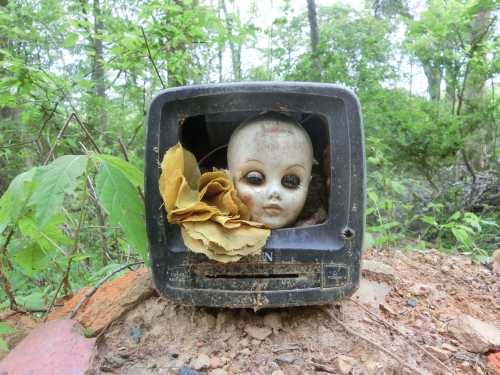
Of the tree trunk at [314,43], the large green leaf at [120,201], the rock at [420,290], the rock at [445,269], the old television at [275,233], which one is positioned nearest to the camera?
the large green leaf at [120,201]

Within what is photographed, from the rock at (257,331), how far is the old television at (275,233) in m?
0.09

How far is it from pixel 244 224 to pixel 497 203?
3.77m

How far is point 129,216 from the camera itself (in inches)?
43.6

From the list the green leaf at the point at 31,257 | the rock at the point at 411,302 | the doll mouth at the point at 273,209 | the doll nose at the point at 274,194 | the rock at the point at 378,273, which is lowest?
the rock at the point at 411,302

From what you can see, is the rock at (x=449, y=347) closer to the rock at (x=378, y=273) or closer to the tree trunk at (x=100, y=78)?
the rock at (x=378, y=273)

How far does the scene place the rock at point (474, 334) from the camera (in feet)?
4.28

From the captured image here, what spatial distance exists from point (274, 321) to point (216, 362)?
227 millimetres

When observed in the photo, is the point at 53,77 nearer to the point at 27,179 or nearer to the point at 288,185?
the point at 27,179

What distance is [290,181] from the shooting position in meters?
1.31

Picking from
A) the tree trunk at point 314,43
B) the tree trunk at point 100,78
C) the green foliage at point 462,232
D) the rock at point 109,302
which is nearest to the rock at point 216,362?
the rock at point 109,302

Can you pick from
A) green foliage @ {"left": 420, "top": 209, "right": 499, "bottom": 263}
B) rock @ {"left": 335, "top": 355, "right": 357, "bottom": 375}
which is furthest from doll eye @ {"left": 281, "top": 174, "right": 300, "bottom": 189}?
green foliage @ {"left": 420, "top": 209, "right": 499, "bottom": 263}

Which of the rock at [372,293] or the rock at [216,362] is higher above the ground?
the rock at [216,362]

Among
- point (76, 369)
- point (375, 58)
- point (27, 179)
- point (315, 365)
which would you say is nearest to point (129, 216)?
point (27, 179)

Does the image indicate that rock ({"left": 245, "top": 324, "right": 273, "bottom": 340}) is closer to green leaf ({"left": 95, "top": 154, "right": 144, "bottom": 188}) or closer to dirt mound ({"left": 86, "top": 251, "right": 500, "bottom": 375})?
dirt mound ({"left": 86, "top": 251, "right": 500, "bottom": 375})
